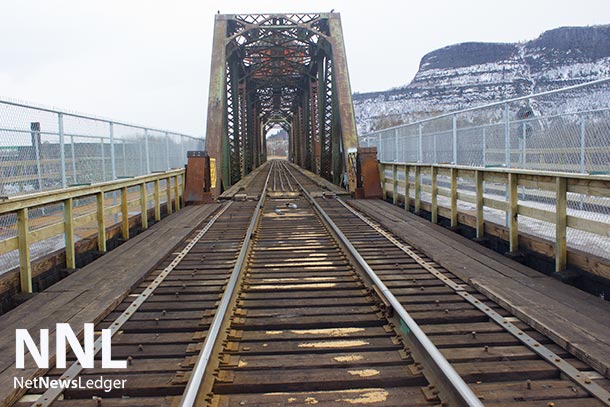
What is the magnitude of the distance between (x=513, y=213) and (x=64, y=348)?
17.8 feet

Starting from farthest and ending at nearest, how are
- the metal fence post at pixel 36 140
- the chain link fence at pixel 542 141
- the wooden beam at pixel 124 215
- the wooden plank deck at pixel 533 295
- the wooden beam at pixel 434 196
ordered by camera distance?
the wooden beam at pixel 434 196
the wooden beam at pixel 124 215
the chain link fence at pixel 542 141
the metal fence post at pixel 36 140
the wooden plank deck at pixel 533 295

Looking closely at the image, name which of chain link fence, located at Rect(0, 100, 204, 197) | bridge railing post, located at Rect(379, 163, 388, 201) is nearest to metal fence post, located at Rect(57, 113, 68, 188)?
chain link fence, located at Rect(0, 100, 204, 197)

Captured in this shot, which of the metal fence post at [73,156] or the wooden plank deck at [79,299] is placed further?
the metal fence post at [73,156]

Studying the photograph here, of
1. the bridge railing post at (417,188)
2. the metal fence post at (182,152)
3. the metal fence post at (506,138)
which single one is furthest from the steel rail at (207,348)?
the metal fence post at (182,152)

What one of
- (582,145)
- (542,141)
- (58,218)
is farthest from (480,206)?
(58,218)

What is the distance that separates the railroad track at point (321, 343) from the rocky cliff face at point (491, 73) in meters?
88.6

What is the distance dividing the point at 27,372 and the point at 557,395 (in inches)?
127

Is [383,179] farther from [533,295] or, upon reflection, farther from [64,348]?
[64,348]

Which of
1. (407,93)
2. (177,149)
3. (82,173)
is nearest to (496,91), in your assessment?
(407,93)

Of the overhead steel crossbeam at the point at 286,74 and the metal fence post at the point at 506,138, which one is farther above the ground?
the overhead steel crossbeam at the point at 286,74

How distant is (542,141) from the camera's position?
8078mm

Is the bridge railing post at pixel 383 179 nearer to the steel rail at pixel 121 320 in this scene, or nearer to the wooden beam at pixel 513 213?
the steel rail at pixel 121 320

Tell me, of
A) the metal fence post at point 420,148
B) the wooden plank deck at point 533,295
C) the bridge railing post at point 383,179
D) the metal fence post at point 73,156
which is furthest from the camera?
the bridge railing post at point 383,179

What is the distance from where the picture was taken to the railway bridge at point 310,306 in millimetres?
3365
